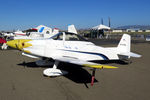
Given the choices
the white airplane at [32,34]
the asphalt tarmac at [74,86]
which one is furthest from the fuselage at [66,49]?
the white airplane at [32,34]

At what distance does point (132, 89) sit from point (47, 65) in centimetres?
409

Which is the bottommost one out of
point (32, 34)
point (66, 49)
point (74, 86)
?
point (74, 86)

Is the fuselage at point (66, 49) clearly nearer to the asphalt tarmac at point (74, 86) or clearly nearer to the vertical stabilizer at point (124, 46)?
the asphalt tarmac at point (74, 86)

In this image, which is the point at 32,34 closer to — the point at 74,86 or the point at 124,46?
the point at 124,46

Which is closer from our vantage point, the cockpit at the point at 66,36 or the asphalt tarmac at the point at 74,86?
the asphalt tarmac at the point at 74,86

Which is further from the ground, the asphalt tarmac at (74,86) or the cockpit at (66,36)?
the cockpit at (66,36)

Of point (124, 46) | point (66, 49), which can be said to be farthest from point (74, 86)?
point (124, 46)

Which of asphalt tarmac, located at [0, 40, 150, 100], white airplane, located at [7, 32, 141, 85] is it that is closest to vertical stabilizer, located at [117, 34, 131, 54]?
white airplane, located at [7, 32, 141, 85]

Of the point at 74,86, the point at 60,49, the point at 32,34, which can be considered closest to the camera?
the point at 74,86

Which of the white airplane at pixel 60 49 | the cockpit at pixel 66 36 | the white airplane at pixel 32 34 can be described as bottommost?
the white airplane at pixel 60 49

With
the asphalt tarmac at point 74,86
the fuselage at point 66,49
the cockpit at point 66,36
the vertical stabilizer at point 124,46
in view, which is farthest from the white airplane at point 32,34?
the asphalt tarmac at point 74,86

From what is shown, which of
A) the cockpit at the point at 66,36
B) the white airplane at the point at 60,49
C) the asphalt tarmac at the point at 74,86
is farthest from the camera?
the cockpit at the point at 66,36

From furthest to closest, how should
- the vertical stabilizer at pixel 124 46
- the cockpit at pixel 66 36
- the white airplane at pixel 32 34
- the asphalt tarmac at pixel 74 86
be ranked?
the white airplane at pixel 32 34, the vertical stabilizer at pixel 124 46, the cockpit at pixel 66 36, the asphalt tarmac at pixel 74 86

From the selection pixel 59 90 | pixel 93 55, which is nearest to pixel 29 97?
pixel 59 90
